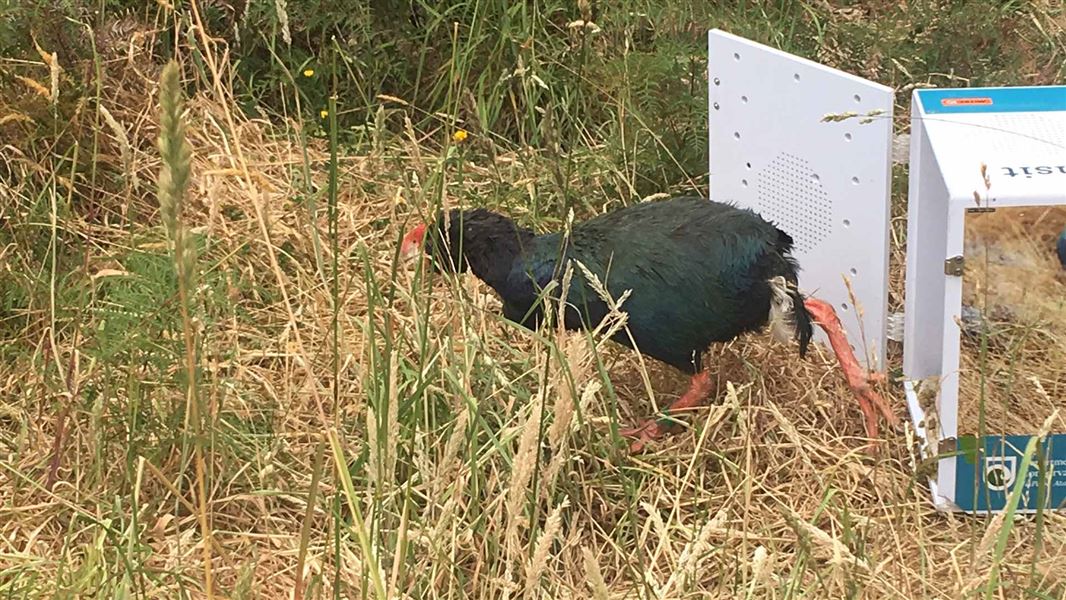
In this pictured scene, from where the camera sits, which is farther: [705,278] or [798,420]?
[798,420]

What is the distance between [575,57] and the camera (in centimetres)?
337

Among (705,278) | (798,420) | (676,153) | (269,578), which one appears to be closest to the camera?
Answer: (269,578)

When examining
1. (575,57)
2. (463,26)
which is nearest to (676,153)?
(575,57)

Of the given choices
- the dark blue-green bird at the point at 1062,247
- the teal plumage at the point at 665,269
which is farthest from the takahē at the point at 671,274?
the dark blue-green bird at the point at 1062,247

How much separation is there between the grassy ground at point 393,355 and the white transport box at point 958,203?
89 millimetres

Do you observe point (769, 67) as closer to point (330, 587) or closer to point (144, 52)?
point (330, 587)

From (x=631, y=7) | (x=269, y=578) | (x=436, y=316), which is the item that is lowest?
(x=269, y=578)

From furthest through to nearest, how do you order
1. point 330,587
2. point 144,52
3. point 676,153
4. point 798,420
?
point 144,52 < point 676,153 < point 798,420 < point 330,587

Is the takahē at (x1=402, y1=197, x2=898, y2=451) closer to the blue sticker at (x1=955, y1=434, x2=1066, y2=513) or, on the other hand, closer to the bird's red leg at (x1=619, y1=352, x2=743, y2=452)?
the bird's red leg at (x1=619, y1=352, x2=743, y2=452)

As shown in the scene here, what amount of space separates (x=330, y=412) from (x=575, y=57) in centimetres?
127

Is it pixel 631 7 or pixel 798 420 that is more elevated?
pixel 631 7

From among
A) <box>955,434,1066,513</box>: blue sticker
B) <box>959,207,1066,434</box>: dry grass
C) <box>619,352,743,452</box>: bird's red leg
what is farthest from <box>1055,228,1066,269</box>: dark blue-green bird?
<box>619,352,743,452</box>: bird's red leg

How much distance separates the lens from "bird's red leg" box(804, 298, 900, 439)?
251cm

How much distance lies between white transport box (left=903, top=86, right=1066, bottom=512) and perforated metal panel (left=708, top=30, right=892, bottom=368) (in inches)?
4.3
